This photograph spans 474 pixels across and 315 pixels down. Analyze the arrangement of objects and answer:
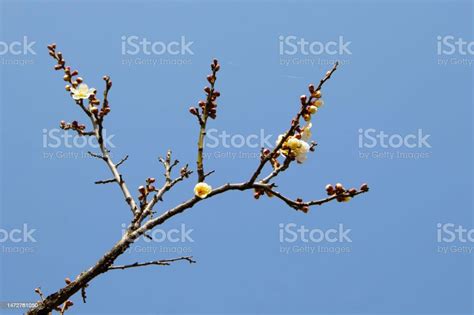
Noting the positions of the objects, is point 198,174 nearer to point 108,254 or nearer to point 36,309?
point 108,254

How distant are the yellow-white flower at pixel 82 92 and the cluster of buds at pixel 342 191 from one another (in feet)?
8.94

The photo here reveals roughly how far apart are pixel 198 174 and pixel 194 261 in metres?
1.01

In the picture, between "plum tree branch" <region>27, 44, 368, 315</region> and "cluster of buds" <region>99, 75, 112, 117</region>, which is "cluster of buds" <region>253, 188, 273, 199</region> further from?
"cluster of buds" <region>99, 75, 112, 117</region>

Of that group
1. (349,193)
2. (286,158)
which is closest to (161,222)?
(286,158)

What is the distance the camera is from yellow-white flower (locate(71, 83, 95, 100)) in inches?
184

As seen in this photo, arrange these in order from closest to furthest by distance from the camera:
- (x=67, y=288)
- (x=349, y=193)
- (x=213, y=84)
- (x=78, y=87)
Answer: (x=349, y=193) → (x=67, y=288) → (x=213, y=84) → (x=78, y=87)

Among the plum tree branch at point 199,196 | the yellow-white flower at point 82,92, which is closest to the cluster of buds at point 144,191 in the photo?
the plum tree branch at point 199,196

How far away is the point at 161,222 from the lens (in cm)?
365

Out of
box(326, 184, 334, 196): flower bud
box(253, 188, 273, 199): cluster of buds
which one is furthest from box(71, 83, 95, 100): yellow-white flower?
box(326, 184, 334, 196): flower bud

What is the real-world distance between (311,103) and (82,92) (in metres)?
2.50

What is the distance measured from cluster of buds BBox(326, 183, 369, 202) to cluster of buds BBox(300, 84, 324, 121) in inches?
24.1

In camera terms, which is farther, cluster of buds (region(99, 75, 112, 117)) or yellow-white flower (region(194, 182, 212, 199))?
cluster of buds (region(99, 75, 112, 117))

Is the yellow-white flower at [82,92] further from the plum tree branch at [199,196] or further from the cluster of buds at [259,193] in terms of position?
the cluster of buds at [259,193]

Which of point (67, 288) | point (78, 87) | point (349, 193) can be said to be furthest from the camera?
point (78, 87)
